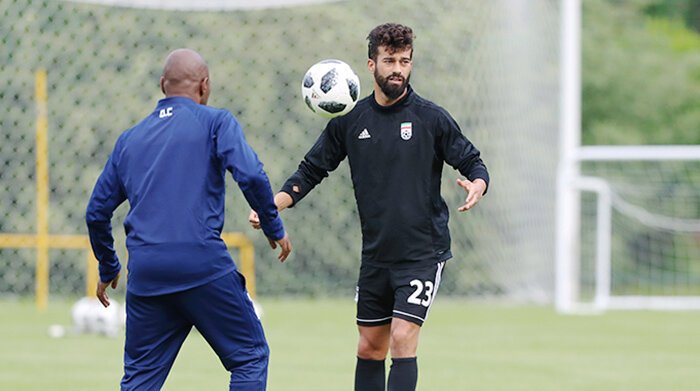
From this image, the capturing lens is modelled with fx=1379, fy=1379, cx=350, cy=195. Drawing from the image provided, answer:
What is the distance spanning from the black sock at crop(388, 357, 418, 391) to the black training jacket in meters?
0.52

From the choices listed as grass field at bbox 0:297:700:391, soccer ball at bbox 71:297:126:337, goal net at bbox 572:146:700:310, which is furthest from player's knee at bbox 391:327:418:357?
goal net at bbox 572:146:700:310

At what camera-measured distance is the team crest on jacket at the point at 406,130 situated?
691 centimetres

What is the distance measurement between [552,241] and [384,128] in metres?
10.8

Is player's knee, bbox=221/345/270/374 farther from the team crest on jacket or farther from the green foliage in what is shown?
the green foliage

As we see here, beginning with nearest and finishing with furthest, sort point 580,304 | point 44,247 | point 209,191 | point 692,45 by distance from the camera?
point 209,191 → point 44,247 → point 580,304 → point 692,45

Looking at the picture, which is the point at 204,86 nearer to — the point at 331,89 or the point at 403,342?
the point at 331,89

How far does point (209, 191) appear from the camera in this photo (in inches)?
238

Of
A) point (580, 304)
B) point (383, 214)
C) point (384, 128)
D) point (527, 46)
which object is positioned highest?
point (527, 46)

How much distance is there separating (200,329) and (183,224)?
49cm

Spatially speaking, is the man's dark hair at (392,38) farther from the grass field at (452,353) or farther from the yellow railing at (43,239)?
the yellow railing at (43,239)

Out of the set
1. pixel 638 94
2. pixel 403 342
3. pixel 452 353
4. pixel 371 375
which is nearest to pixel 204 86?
pixel 403 342

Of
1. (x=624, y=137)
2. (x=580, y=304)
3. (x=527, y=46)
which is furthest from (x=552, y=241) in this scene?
(x=624, y=137)

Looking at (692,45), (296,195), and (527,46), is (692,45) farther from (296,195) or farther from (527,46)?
(296,195)

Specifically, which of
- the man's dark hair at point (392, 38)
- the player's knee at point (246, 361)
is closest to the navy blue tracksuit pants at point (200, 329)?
the player's knee at point (246, 361)
